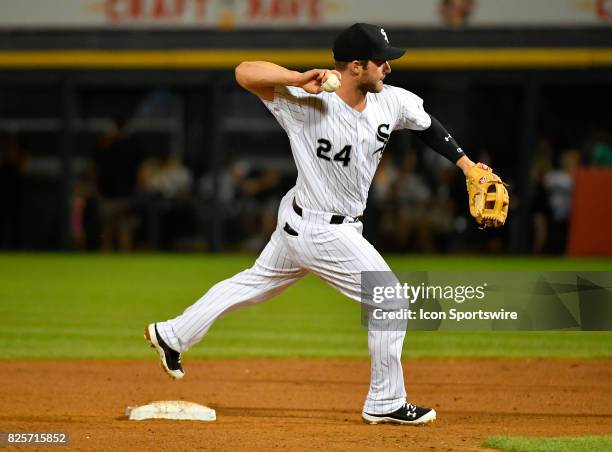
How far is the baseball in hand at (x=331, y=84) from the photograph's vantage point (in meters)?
5.04

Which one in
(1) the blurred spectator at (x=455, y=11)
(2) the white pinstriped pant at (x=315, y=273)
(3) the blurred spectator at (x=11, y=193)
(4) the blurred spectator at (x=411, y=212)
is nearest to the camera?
(2) the white pinstriped pant at (x=315, y=273)

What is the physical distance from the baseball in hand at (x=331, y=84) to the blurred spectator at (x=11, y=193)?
44.5ft

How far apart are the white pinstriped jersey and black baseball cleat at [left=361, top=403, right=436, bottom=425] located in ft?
3.45

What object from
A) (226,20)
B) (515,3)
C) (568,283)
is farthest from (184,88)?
(568,283)

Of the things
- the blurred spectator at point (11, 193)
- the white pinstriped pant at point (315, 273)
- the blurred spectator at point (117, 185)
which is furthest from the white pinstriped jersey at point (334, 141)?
the blurred spectator at point (11, 193)

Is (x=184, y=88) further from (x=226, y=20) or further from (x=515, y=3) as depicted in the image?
(x=515, y=3)

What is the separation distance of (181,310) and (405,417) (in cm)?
525

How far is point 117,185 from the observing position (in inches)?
701

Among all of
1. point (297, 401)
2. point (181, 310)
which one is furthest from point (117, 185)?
→ point (297, 401)

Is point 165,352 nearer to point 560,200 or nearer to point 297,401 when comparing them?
point 297,401

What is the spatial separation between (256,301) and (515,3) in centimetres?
1278

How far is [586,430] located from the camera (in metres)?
5.54

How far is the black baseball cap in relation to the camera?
533 centimetres

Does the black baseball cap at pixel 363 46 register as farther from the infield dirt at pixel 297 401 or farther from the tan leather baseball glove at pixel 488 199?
the infield dirt at pixel 297 401
